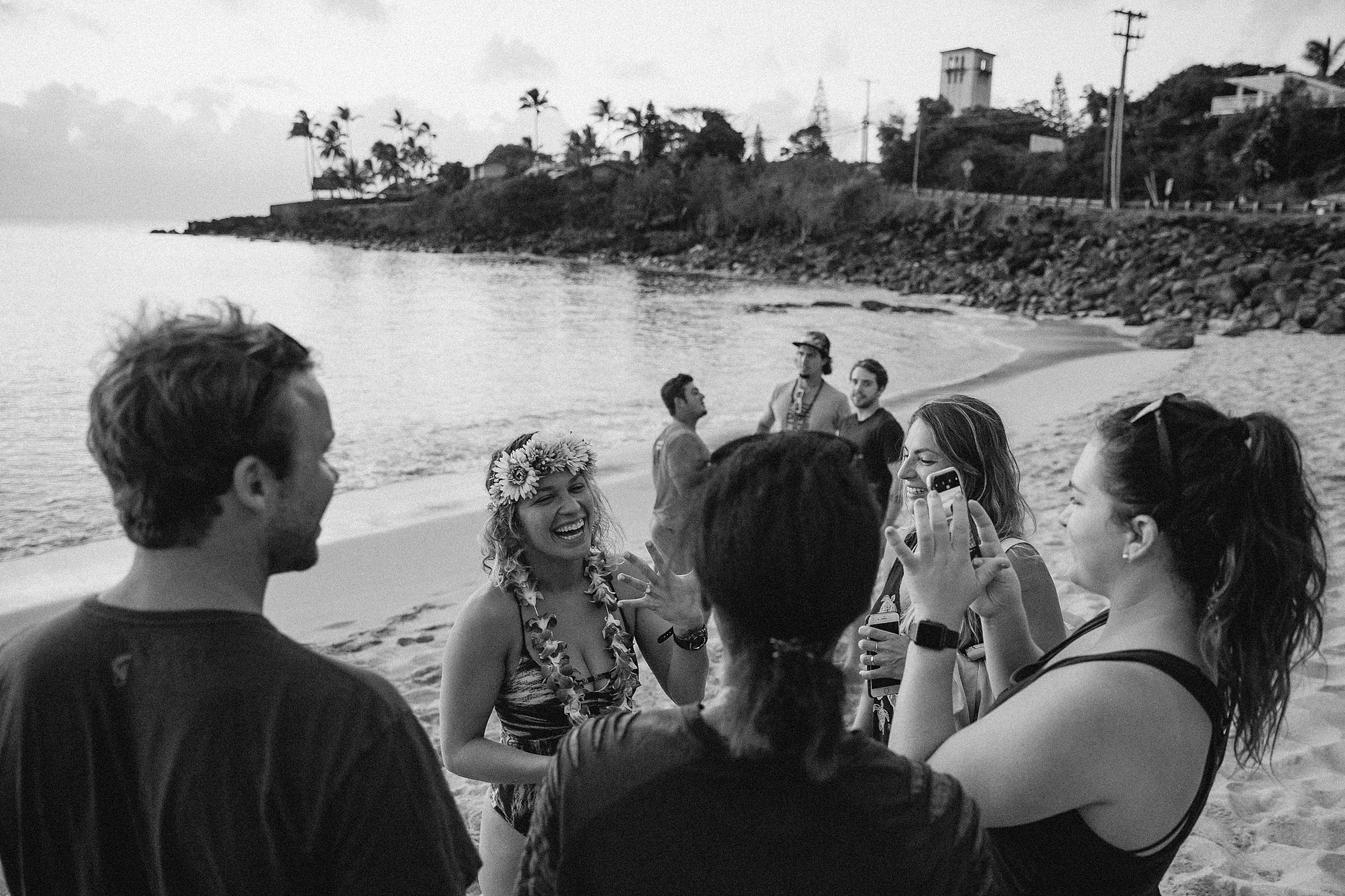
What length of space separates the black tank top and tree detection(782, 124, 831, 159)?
3527 inches

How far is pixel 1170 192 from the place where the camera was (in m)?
46.8

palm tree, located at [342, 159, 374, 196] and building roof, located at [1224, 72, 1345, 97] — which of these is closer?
building roof, located at [1224, 72, 1345, 97]

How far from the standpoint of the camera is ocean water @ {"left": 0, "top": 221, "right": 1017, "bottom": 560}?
11.8m

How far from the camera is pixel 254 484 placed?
1348mm

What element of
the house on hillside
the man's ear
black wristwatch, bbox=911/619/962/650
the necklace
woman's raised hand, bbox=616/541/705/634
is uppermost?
the house on hillside

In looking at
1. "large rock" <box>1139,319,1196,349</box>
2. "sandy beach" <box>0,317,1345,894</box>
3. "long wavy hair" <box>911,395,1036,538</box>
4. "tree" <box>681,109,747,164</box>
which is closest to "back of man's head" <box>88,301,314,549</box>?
"long wavy hair" <box>911,395,1036,538</box>

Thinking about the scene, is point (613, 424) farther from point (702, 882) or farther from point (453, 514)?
point (702, 882)

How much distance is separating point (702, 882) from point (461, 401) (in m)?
17.0

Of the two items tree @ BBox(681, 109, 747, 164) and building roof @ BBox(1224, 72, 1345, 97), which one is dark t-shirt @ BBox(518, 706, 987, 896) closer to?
building roof @ BBox(1224, 72, 1345, 97)

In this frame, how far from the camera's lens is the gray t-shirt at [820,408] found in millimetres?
6254

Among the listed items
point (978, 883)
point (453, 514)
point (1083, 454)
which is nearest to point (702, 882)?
point (978, 883)

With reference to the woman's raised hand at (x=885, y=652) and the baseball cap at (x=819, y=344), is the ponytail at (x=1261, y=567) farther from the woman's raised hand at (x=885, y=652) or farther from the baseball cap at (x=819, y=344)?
the baseball cap at (x=819, y=344)

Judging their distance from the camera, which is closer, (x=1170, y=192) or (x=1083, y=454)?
(x=1083, y=454)

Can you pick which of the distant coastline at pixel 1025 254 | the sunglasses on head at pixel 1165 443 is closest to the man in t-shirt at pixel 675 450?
the sunglasses on head at pixel 1165 443
